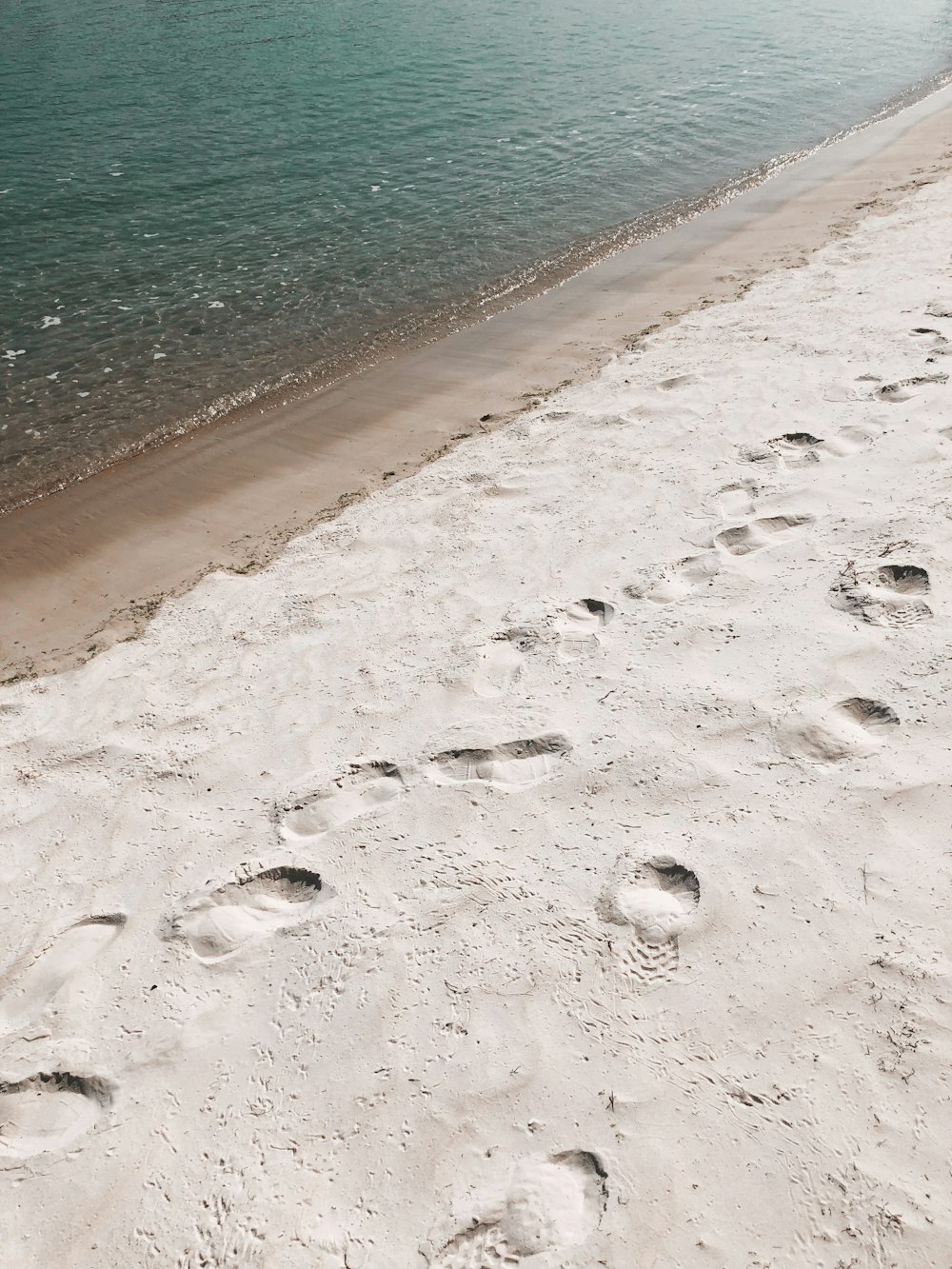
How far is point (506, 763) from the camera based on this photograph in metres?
3.73

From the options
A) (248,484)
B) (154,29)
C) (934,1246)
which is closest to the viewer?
(934,1246)

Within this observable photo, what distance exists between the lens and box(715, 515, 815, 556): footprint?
4.76 m

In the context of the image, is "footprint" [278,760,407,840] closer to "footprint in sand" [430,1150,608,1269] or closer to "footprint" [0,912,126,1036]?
"footprint" [0,912,126,1036]

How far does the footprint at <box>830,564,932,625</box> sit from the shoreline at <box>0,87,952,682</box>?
379cm

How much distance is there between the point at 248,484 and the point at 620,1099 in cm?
593

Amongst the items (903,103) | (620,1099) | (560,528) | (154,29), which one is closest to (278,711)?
(560,528)

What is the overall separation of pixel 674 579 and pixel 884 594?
1.01 m

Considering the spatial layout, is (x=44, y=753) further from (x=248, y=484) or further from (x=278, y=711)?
(x=248, y=484)

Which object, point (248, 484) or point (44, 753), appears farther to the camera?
point (248, 484)

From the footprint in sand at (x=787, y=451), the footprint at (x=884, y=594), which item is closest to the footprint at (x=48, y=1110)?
the footprint at (x=884, y=594)

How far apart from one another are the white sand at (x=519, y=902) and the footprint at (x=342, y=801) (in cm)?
2

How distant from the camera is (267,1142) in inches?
103

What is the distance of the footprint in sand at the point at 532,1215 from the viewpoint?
2.28m

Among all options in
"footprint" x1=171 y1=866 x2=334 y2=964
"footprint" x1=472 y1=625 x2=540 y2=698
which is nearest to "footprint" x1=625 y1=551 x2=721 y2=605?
"footprint" x1=472 y1=625 x2=540 y2=698
